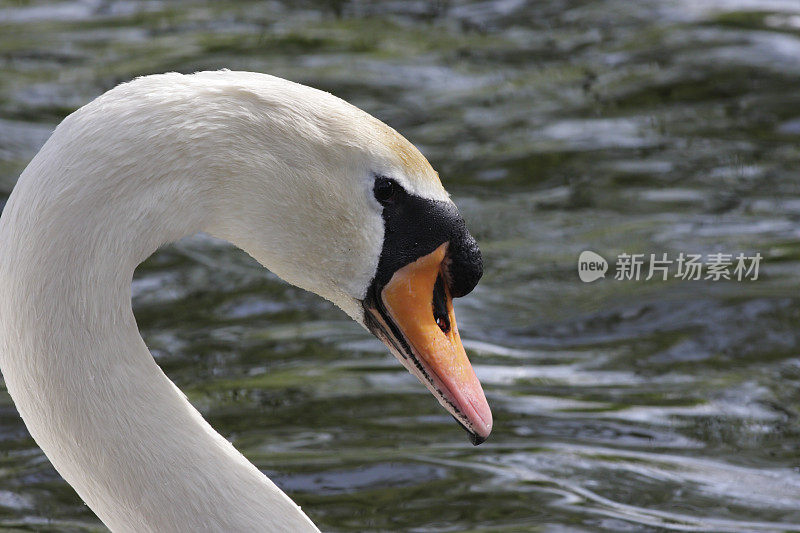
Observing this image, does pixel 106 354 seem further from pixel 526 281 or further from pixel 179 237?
pixel 526 281

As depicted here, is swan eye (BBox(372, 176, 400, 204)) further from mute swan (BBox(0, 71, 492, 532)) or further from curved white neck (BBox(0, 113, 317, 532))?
curved white neck (BBox(0, 113, 317, 532))

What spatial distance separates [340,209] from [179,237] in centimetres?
41

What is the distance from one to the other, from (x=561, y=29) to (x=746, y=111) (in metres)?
2.00

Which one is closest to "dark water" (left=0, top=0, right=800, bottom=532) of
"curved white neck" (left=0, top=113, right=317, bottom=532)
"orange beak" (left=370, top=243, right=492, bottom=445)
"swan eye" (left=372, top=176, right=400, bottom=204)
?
"orange beak" (left=370, top=243, right=492, bottom=445)

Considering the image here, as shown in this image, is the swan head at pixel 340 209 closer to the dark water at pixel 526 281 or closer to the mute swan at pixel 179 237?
the mute swan at pixel 179 237

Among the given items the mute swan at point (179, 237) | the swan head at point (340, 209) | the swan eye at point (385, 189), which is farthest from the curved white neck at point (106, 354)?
the swan eye at point (385, 189)

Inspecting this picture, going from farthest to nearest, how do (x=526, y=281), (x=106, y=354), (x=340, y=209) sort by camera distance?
(x=526, y=281)
(x=340, y=209)
(x=106, y=354)

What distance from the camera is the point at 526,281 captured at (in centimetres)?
712

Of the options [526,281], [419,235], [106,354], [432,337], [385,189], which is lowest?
[526,281]

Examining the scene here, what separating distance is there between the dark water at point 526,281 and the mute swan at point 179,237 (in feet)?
4.89

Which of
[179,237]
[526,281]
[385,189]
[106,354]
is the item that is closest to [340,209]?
[385,189]

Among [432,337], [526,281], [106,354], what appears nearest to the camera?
[106,354]

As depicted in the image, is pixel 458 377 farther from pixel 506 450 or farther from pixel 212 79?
pixel 506 450

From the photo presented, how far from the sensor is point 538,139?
877 centimetres
